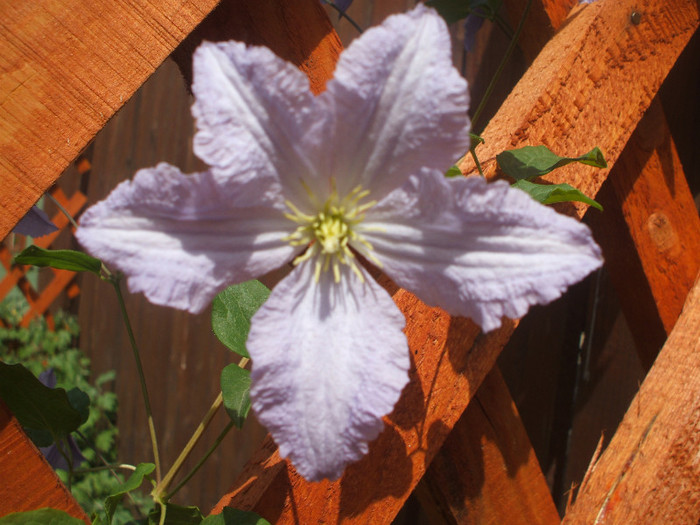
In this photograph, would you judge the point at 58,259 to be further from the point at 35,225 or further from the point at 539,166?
the point at 539,166

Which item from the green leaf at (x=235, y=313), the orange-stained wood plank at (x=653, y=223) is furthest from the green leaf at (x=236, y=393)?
the orange-stained wood plank at (x=653, y=223)

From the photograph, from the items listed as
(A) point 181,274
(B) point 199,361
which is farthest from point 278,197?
(B) point 199,361

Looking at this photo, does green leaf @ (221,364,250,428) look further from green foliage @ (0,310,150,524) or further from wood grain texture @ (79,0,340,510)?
green foliage @ (0,310,150,524)

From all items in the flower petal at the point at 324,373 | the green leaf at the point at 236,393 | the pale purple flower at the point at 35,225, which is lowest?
the green leaf at the point at 236,393

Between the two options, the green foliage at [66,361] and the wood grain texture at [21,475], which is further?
the green foliage at [66,361]

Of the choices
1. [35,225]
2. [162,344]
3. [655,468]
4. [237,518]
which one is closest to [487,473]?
[655,468]

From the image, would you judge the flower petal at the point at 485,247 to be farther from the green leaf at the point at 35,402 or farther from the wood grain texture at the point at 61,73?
the green leaf at the point at 35,402

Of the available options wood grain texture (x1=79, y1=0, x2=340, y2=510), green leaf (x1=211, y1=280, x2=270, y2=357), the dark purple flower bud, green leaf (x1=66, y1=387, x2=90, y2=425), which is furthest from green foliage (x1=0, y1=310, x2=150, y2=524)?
green leaf (x1=211, y1=280, x2=270, y2=357)
